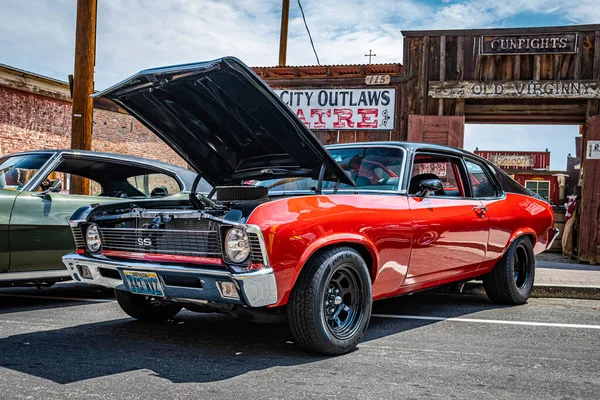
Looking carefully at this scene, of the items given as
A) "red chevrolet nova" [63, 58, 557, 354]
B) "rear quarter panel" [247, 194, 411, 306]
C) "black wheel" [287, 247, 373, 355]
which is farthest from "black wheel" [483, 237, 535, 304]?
"black wheel" [287, 247, 373, 355]

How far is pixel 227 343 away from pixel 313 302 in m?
0.92

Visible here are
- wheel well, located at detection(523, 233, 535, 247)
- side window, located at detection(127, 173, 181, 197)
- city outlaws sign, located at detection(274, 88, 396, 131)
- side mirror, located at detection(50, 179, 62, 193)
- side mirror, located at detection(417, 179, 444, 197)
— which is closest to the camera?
side mirror, located at detection(417, 179, 444, 197)

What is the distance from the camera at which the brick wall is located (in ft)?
55.7

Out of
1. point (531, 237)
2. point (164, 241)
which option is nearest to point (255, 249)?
point (164, 241)

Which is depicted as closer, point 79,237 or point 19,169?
point 79,237

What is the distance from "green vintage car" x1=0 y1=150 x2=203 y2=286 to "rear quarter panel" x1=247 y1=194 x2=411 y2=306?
2253 millimetres

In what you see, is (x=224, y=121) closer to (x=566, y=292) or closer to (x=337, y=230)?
(x=337, y=230)

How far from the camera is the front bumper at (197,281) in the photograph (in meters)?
3.76

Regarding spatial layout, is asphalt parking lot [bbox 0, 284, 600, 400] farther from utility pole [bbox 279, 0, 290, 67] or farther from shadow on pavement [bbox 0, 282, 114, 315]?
utility pole [bbox 279, 0, 290, 67]

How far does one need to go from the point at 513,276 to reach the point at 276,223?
359cm

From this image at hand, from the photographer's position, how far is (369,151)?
215 inches

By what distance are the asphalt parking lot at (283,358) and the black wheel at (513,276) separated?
1.27ft

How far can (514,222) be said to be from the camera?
6.50 meters

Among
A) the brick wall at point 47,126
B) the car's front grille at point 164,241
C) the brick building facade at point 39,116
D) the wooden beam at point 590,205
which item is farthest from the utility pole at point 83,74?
the wooden beam at point 590,205
